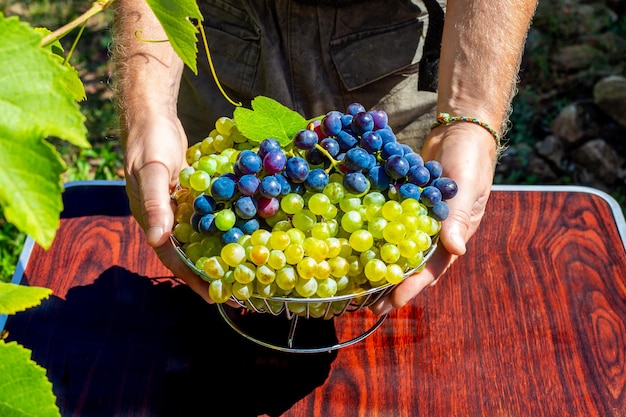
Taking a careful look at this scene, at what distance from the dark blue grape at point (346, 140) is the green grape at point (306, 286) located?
0.75ft

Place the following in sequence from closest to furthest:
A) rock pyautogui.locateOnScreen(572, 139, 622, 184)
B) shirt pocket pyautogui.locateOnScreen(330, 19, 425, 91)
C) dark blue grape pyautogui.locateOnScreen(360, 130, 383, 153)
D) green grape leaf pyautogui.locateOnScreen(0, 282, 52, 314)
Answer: green grape leaf pyautogui.locateOnScreen(0, 282, 52, 314)
dark blue grape pyautogui.locateOnScreen(360, 130, 383, 153)
shirt pocket pyautogui.locateOnScreen(330, 19, 425, 91)
rock pyautogui.locateOnScreen(572, 139, 622, 184)

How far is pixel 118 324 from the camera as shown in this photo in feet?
4.22

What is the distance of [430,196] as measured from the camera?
3.44 feet

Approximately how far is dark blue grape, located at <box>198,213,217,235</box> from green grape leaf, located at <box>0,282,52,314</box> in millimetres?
473

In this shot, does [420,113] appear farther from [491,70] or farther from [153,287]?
[153,287]

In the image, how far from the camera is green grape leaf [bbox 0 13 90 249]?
1.33 ft

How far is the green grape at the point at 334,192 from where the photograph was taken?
3.32ft

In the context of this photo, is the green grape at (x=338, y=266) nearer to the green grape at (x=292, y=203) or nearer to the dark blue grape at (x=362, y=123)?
the green grape at (x=292, y=203)

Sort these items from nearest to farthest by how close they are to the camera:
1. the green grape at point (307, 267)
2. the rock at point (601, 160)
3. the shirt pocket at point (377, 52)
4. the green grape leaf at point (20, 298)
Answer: the green grape leaf at point (20, 298) → the green grape at point (307, 267) → the shirt pocket at point (377, 52) → the rock at point (601, 160)

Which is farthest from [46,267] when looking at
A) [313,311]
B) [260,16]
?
[260,16]

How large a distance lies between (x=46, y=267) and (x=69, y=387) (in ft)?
1.10

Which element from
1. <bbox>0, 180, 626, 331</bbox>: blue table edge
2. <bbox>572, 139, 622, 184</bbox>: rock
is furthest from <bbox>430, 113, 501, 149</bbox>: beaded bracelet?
<bbox>572, 139, 622, 184</bbox>: rock

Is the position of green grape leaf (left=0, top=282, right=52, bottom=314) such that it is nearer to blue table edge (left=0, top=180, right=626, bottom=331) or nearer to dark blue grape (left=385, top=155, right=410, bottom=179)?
dark blue grape (left=385, top=155, right=410, bottom=179)

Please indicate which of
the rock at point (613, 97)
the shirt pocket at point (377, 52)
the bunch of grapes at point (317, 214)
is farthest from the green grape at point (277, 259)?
the rock at point (613, 97)
